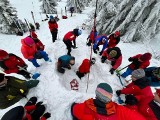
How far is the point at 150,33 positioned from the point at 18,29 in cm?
1429

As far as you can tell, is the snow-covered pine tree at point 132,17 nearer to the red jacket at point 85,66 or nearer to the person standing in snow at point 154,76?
the person standing in snow at point 154,76

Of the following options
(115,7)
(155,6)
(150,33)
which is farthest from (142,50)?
(115,7)

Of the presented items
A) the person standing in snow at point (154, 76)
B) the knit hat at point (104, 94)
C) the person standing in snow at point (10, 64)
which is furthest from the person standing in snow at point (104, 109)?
the person standing in snow at point (10, 64)

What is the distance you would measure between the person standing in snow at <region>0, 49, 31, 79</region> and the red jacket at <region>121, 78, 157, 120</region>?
12.9ft

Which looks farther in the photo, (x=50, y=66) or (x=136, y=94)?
(x=50, y=66)

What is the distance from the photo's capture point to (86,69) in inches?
231

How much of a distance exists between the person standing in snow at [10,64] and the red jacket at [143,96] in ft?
12.9

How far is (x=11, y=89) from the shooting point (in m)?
4.00

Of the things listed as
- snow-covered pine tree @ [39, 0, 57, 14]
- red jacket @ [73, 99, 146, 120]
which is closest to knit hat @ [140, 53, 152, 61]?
red jacket @ [73, 99, 146, 120]

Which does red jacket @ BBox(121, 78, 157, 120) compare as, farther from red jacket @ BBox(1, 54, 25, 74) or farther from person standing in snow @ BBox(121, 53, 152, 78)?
red jacket @ BBox(1, 54, 25, 74)

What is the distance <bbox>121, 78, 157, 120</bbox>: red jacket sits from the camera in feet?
12.3

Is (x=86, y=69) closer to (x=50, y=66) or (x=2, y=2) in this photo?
(x=50, y=66)

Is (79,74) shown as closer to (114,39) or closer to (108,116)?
(114,39)

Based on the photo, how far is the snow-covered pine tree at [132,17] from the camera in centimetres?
980
